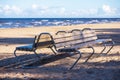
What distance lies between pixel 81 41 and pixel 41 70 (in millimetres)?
1959

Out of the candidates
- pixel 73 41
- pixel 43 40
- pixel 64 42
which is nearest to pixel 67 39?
pixel 64 42

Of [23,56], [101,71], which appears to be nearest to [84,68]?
[101,71]

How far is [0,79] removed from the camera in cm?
789

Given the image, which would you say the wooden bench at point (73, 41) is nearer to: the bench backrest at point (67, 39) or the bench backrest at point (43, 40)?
the bench backrest at point (67, 39)

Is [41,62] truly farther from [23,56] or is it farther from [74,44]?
[23,56]

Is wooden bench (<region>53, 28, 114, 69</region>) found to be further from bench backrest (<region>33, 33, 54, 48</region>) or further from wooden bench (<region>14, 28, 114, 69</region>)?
bench backrest (<region>33, 33, 54, 48</region>)

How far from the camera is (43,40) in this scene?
9258mm

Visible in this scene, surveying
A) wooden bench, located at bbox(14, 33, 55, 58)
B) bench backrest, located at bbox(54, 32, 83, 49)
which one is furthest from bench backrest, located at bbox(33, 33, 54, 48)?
bench backrest, located at bbox(54, 32, 83, 49)

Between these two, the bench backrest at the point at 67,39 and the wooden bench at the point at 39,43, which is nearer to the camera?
the wooden bench at the point at 39,43

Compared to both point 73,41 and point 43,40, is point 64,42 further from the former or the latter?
point 43,40

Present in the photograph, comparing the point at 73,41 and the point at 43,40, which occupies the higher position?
the point at 43,40

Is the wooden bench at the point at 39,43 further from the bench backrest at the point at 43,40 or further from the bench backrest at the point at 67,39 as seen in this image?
the bench backrest at the point at 67,39

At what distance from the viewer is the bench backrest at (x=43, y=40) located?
8977 mm

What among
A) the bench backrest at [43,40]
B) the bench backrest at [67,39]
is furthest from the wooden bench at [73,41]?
the bench backrest at [43,40]
